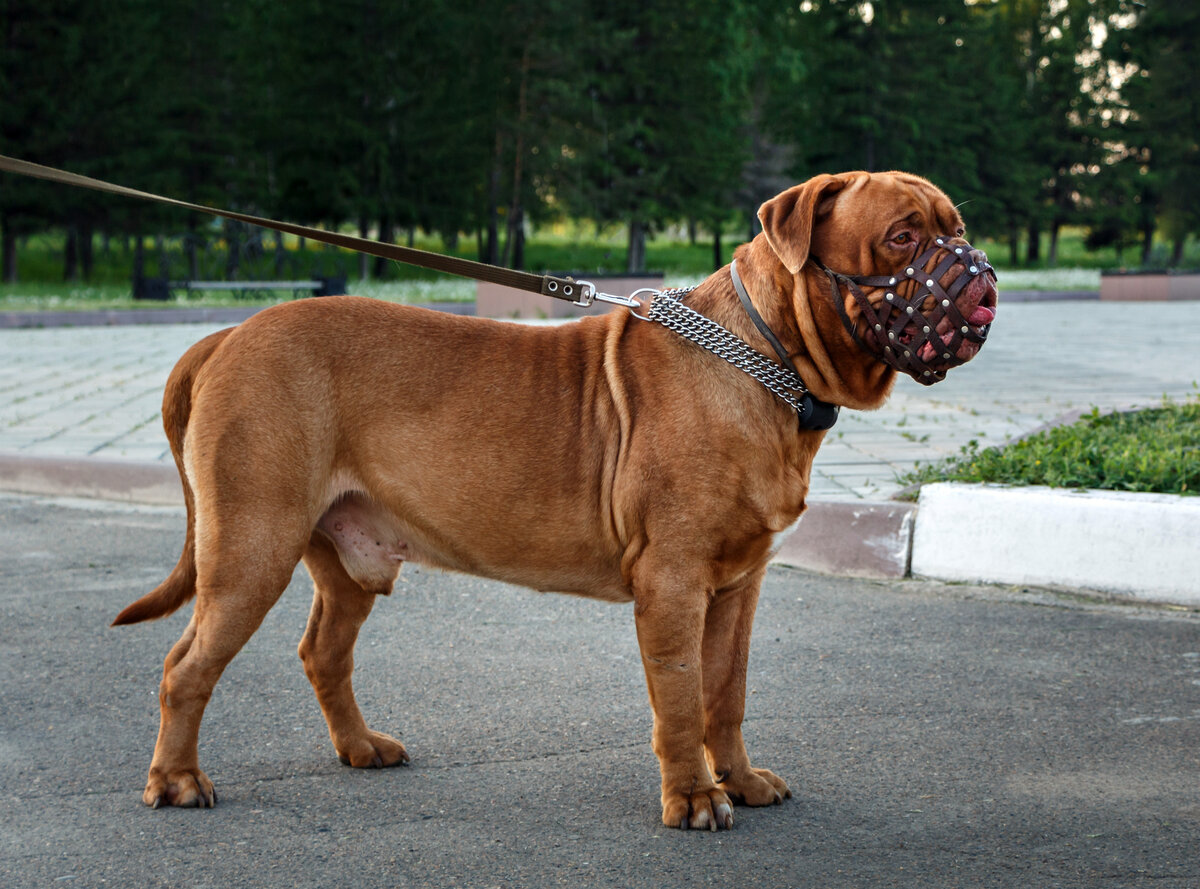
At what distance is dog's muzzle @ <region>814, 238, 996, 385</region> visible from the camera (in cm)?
281

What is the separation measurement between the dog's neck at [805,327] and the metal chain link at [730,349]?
0.11 feet

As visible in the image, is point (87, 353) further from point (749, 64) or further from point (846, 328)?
point (749, 64)

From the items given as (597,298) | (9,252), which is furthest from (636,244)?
(597,298)

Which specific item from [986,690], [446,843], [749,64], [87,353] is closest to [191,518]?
[446,843]

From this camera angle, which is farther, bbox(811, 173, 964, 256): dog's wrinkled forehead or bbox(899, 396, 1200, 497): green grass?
bbox(899, 396, 1200, 497): green grass

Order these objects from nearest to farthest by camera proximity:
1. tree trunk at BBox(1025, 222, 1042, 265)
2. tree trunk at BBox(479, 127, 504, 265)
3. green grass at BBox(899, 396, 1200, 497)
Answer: green grass at BBox(899, 396, 1200, 497) → tree trunk at BBox(479, 127, 504, 265) → tree trunk at BBox(1025, 222, 1042, 265)

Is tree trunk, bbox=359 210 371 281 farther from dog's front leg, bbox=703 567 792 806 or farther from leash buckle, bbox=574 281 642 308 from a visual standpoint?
dog's front leg, bbox=703 567 792 806

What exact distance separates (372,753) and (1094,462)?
12.7 ft

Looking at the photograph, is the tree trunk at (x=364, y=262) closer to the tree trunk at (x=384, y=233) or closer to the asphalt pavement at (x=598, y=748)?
the tree trunk at (x=384, y=233)

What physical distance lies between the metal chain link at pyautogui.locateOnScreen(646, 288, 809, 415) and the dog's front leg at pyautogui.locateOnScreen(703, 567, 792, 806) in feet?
1.66

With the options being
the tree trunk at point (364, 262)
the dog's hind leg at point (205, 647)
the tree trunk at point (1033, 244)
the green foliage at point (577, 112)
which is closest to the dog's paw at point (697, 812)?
the dog's hind leg at point (205, 647)

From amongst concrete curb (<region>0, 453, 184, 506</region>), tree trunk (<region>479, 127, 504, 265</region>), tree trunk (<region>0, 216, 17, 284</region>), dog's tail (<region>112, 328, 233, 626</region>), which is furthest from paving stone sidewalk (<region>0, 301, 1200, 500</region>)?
tree trunk (<region>479, 127, 504, 265</region>)

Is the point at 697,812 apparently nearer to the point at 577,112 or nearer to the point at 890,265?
the point at 890,265

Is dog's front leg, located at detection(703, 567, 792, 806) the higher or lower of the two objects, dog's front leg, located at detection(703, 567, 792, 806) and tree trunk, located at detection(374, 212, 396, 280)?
the lower
